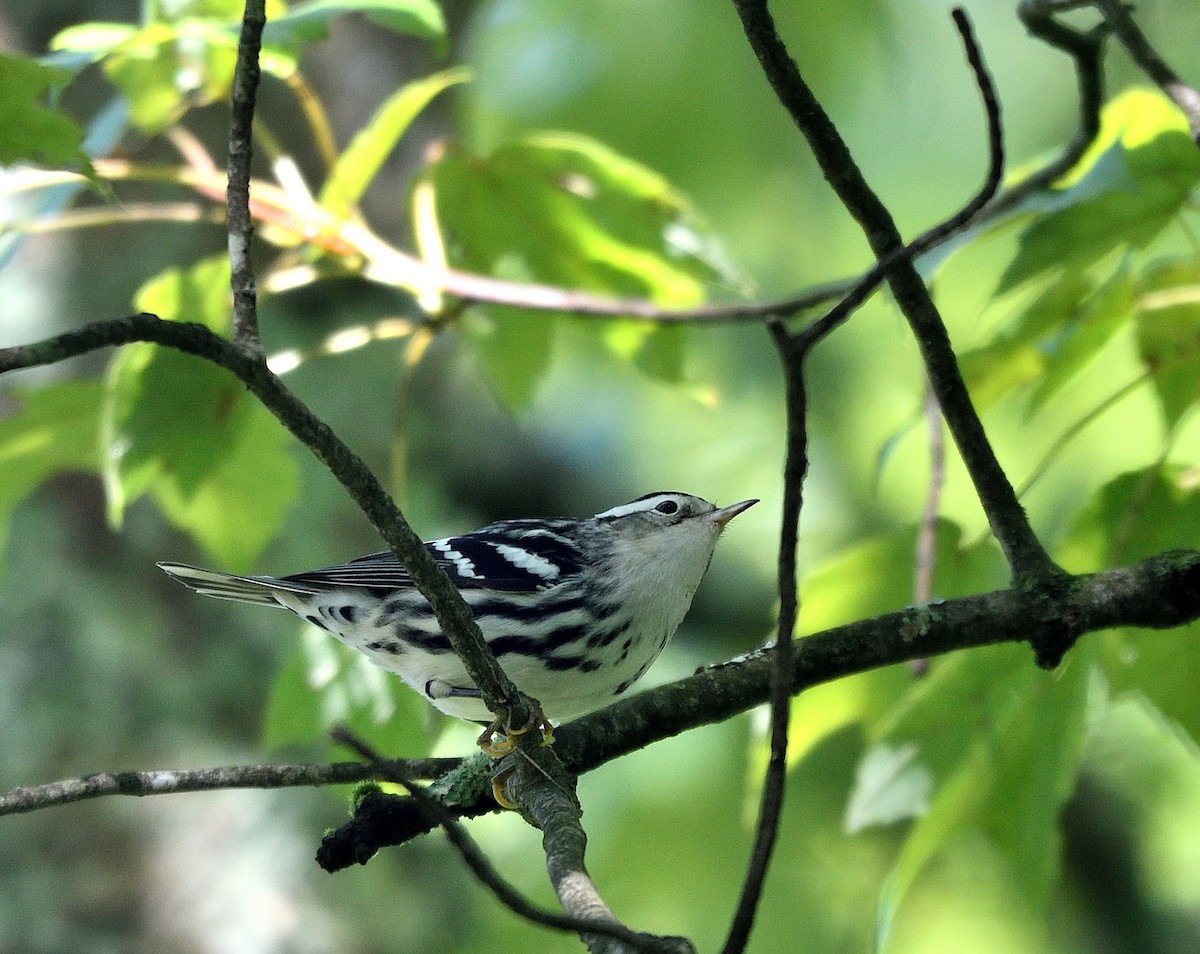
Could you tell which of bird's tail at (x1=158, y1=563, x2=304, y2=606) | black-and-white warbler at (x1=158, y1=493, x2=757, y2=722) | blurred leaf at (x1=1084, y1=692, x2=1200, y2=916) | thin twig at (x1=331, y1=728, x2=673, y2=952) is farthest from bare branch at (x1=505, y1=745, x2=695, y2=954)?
blurred leaf at (x1=1084, y1=692, x2=1200, y2=916)

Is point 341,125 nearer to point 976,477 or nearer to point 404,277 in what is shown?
point 404,277

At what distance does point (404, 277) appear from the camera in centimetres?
245

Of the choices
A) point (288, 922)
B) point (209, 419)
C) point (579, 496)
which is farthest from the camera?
point (579, 496)

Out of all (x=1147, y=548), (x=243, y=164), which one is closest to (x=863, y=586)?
(x=1147, y=548)

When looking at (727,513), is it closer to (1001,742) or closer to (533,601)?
(533,601)

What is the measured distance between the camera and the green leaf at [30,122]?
157cm

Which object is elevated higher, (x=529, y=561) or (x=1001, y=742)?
(x=529, y=561)

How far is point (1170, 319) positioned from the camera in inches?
73.4

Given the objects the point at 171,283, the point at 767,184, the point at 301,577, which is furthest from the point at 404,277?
the point at 767,184

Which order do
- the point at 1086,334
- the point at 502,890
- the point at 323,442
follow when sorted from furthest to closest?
the point at 1086,334 → the point at 323,442 → the point at 502,890

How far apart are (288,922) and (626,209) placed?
2244 millimetres

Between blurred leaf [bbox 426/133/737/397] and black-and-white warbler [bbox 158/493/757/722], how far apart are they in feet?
1.25

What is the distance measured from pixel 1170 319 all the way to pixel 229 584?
1.74 m

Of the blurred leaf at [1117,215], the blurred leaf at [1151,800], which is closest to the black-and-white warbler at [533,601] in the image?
the blurred leaf at [1117,215]
